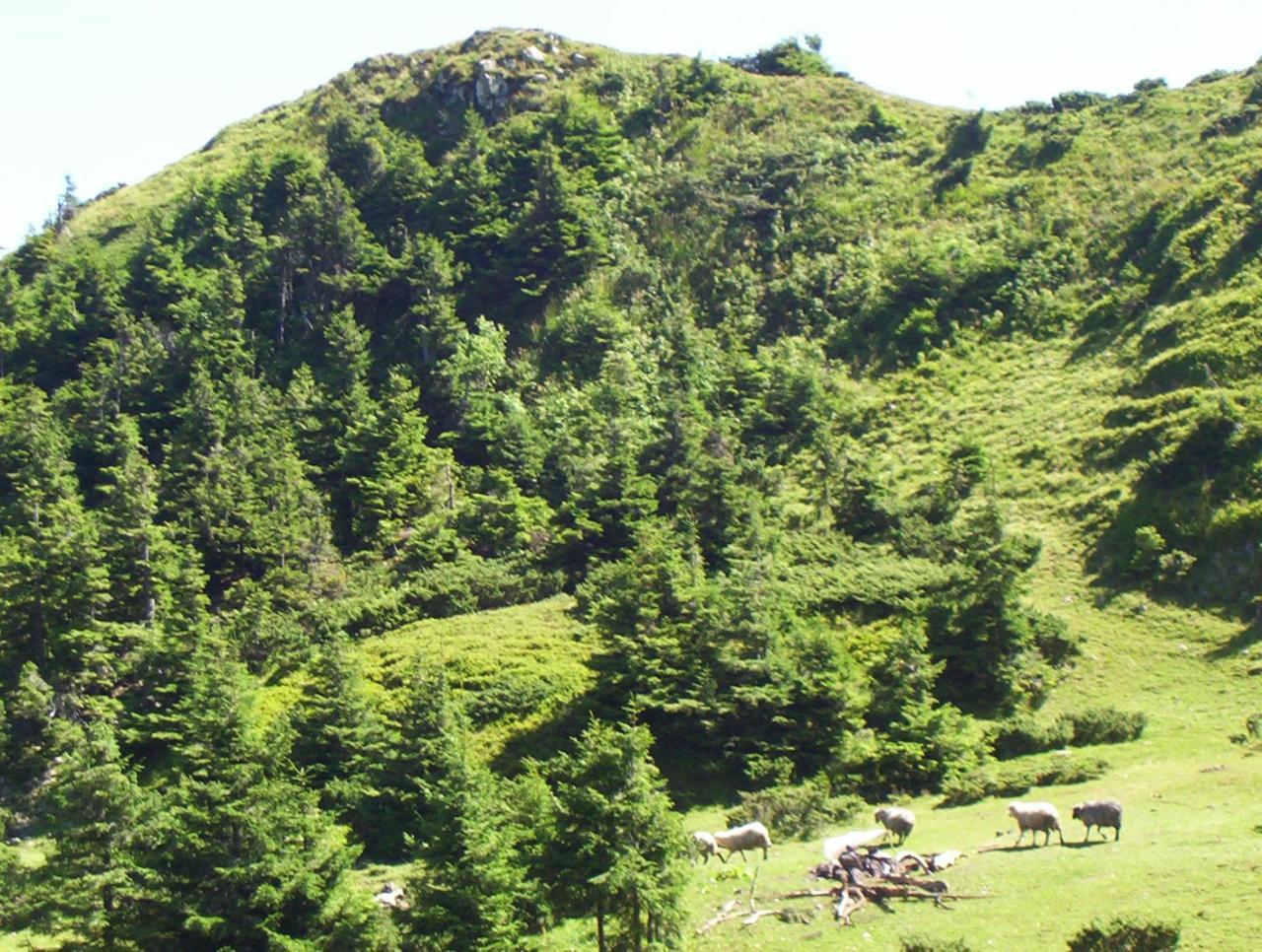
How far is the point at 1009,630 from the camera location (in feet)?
166

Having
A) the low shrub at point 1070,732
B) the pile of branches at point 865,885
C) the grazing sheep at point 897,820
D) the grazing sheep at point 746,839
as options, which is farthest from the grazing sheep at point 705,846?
the low shrub at point 1070,732

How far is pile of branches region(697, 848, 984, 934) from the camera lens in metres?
26.8

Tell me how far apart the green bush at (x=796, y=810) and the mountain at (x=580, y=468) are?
0.94 ft

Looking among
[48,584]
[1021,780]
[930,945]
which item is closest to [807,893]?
[930,945]

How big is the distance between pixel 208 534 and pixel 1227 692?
59371 millimetres

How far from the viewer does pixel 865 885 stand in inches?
1087

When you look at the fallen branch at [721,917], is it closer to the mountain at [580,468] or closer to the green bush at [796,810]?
the mountain at [580,468]

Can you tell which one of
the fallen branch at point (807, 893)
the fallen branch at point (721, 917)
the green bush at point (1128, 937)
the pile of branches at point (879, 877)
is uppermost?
the green bush at point (1128, 937)

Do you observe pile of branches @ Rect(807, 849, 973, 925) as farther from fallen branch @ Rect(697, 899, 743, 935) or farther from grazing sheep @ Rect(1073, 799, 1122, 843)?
grazing sheep @ Rect(1073, 799, 1122, 843)

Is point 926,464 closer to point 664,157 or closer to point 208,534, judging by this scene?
point 208,534

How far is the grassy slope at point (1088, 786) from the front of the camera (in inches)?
956

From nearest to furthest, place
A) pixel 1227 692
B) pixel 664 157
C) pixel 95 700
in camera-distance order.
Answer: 1. pixel 1227 692
2. pixel 95 700
3. pixel 664 157

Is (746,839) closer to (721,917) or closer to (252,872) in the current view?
(721,917)

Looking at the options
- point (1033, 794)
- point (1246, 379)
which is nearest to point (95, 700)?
point (1033, 794)
